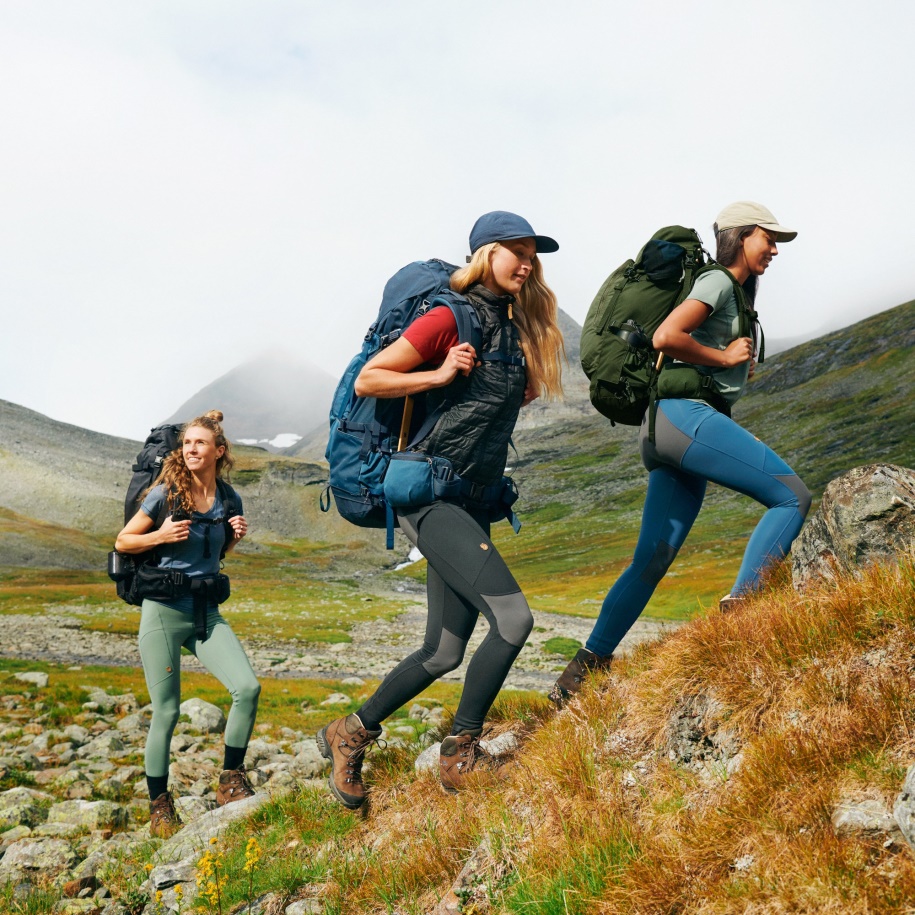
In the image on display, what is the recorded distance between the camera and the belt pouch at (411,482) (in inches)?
205

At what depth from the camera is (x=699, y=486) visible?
626cm

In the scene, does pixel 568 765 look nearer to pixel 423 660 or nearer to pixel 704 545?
pixel 423 660

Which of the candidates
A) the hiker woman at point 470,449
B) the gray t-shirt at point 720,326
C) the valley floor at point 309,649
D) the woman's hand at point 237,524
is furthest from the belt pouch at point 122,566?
the valley floor at point 309,649

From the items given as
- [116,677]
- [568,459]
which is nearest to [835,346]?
[568,459]

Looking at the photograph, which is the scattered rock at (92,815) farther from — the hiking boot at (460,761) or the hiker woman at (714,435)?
the hiker woman at (714,435)

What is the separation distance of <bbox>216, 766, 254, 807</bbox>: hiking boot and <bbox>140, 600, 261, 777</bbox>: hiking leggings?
0.30m

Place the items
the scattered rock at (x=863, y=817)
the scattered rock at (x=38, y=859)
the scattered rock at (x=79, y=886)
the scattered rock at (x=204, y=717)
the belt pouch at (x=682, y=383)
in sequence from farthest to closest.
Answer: the scattered rock at (x=204, y=717) → the scattered rock at (x=38, y=859) → the scattered rock at (x=79, y=886) → the belt pouch at (x=682, y=383) → the scattered rock at (x=863, y=817)

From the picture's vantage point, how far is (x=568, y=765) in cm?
481

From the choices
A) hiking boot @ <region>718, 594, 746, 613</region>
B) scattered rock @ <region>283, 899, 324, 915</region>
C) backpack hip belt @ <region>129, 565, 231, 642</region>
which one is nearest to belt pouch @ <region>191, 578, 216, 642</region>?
backpack hip belt @ <region>129, 565, 231, 642</region>

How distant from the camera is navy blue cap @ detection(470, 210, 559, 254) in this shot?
539 centimetres

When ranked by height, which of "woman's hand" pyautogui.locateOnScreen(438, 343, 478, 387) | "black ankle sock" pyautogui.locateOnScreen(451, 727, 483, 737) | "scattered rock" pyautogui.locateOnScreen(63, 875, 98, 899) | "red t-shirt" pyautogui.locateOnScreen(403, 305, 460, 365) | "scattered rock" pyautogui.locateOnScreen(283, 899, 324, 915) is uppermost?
"red t-shirt" pyautogui.locateOnScreen(403, 305, 460, 365)

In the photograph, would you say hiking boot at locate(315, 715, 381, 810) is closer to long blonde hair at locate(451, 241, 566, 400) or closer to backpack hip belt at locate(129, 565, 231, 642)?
backpack hip belt at locate(129, 565, 231, 642)

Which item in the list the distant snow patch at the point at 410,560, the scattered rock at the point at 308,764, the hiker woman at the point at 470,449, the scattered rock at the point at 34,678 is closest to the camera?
the hiker woman at the point at 470,449

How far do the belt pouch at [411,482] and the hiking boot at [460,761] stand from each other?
5.63 feet
